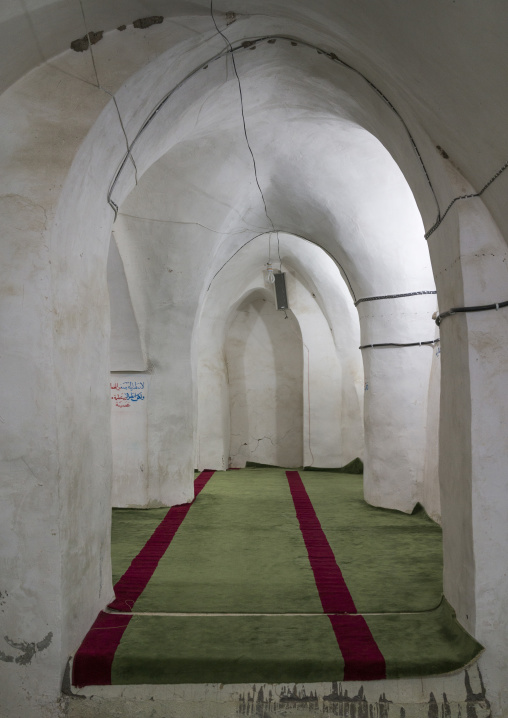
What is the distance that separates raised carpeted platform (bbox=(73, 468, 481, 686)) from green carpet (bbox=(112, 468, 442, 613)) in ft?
0.05

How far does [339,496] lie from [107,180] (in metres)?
6.18

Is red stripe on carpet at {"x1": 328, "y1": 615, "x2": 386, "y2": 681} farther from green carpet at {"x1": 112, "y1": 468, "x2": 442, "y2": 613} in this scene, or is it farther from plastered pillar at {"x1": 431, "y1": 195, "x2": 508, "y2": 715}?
plastered pillar at {"x1": 431, "y1": 195, "x2": 508, "y2": 715}

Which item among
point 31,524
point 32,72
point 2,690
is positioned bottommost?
point 2,690

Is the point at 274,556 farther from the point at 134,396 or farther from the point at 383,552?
the point at 134,396

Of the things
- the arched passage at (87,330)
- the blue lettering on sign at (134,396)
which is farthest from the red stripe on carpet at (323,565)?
the blue lettering on sign at (134,396)

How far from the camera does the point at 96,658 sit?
340 centimetres

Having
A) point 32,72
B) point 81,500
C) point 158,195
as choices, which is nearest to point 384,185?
point 158,195

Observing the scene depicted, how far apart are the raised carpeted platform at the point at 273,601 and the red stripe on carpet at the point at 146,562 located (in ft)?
0.04

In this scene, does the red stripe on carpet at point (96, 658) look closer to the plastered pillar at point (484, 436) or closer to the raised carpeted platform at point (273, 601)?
the raised carpeted platform at point (273, 601)

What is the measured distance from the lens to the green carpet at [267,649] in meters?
3.35

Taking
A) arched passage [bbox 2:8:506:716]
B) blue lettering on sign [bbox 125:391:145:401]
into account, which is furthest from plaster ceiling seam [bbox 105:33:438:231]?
blue lettering on sign [bbox 125:391:145:401]

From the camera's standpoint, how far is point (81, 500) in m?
3.66

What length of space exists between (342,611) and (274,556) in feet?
4.86

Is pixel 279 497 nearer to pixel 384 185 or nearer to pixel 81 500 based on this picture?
pixel 384 185
